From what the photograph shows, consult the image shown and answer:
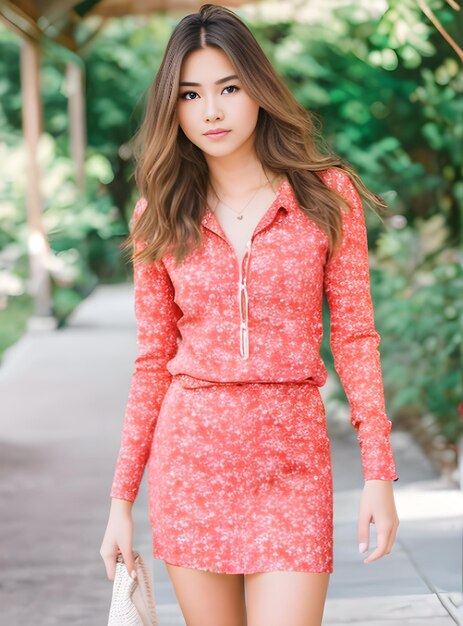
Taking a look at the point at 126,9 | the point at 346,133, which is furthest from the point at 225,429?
the point at 126,9

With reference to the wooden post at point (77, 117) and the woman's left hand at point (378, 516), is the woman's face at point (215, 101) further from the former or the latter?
the wooden post at point (77, 117)

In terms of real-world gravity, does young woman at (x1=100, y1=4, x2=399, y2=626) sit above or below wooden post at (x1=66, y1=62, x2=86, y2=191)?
below

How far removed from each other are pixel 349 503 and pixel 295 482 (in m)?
2.86

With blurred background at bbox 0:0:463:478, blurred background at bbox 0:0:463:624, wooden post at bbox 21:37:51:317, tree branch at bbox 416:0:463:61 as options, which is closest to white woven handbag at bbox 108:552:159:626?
blurred background at bbox 0:0:463:624

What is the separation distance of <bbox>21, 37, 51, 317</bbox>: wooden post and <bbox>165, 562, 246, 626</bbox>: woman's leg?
7.44 meters

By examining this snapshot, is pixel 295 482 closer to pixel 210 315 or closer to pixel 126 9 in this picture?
pixel 210 315

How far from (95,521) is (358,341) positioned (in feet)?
9.23

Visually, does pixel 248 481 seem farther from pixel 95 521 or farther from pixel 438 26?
pixel 95 521

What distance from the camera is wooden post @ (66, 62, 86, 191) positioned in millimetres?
10953

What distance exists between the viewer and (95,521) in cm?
444

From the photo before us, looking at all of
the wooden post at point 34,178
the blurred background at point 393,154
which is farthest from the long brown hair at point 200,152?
the wooden post at point 34,178

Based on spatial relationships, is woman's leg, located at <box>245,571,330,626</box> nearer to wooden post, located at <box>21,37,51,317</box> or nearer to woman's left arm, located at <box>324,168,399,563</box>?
woman's left arm, located at <box>324,168,399,563</box>

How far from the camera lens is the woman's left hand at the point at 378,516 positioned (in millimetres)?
1755

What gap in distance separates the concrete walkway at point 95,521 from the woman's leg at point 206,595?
1.29 m
